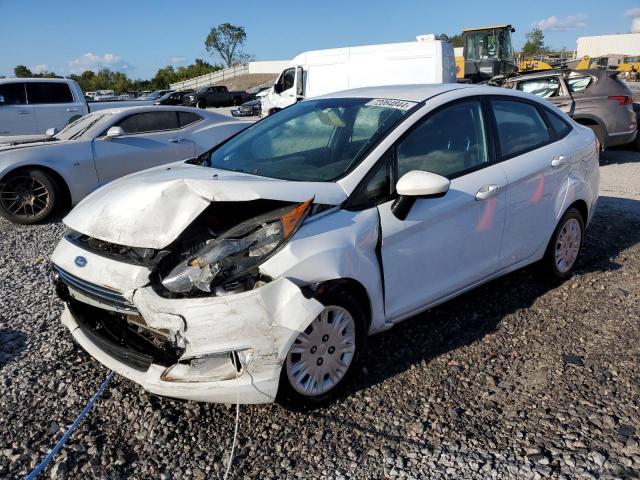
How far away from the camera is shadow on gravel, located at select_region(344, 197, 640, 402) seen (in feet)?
10.8

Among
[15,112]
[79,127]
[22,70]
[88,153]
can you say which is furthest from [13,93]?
[22,70]

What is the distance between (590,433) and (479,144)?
1.90 meters

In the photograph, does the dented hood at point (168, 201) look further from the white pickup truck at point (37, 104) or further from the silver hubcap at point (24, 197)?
the white pickup truck at point (37, 104)

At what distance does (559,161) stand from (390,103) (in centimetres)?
150

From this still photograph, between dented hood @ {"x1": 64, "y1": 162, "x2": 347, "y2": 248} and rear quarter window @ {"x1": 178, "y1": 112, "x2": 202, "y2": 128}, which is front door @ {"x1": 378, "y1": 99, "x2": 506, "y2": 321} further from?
rear quarter window @ {"x1": 178, "y1": 112, "x2": 202, "y2": 128}

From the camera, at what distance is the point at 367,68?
13.3 meters

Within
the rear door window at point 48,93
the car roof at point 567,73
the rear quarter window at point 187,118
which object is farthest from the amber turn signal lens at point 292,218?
the rear door window at point 48,93

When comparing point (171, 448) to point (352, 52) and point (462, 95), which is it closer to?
point (462, 95)

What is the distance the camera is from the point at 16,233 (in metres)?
6.47

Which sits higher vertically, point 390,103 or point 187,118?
point 390,103

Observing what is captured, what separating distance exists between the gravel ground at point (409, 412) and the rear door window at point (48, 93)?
8.96m

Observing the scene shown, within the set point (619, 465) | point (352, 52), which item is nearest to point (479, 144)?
point (619, 465)

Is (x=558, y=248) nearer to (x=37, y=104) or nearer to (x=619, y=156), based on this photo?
(x=619, y=156)

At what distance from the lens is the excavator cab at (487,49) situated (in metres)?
22.8
